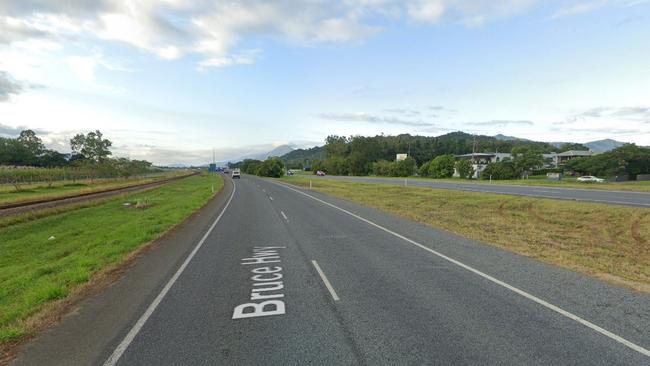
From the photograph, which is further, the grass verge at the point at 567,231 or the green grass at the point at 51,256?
the grass verge at the point at 567,231

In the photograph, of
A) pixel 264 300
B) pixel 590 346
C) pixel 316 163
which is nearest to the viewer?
pixel 590 346

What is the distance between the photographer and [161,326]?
4.89 meters

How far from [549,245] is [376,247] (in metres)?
5.29

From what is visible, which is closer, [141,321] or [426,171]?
[141,321]

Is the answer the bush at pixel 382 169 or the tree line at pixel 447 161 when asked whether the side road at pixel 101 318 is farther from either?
the bush at pixel 382 169

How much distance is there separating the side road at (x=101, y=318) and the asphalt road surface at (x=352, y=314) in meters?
0.02

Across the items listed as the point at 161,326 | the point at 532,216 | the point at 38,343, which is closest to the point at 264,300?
the point at 161,326

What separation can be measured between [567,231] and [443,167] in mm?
64097

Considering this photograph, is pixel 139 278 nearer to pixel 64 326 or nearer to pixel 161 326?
pixel 64 326

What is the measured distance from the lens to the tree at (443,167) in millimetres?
74625

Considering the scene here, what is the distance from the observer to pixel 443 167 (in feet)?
247

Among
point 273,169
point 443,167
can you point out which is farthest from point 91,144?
point 443,167

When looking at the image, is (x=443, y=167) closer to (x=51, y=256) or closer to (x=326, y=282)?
(x=51, y=256)

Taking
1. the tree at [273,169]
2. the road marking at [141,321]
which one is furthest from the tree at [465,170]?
the road marking at [141,321]
